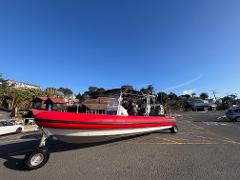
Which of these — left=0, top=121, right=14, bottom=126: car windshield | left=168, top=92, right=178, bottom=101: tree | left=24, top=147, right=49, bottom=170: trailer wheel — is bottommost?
left=24, top=147, right=49, bottom=170: trailer wheel

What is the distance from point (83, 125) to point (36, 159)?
166 centimetres

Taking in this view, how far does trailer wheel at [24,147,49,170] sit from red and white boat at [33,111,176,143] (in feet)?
2.14

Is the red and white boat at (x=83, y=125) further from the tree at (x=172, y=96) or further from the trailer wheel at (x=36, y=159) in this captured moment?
the tree at (x=172, y=96)

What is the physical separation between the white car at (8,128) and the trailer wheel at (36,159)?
34.7 ft

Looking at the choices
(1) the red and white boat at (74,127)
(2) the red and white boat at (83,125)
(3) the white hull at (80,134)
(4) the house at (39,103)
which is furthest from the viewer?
(4) the house at (39,103)

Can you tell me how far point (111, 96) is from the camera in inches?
354

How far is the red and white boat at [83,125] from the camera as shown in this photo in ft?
18.3

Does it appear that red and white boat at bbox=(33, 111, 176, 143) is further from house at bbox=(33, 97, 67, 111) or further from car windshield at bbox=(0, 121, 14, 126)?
house at bbox=(33, 97, 67, 111)

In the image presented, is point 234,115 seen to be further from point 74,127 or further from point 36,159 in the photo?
point 36,159

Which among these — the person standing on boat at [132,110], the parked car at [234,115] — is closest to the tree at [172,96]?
the parked car at [234,115]

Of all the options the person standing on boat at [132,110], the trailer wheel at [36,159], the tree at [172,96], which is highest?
the tree at [172,96]

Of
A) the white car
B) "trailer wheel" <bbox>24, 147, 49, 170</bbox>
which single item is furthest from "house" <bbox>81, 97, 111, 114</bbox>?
the white car

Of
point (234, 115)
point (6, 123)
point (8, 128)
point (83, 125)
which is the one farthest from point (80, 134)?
point (234, 115)

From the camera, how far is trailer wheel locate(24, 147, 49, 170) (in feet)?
16.0
